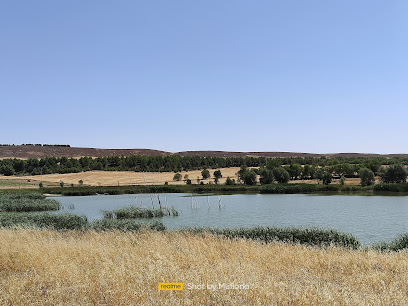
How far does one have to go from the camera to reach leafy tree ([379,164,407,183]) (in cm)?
6950

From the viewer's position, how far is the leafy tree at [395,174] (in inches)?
2736

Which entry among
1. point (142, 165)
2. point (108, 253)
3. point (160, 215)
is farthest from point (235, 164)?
point (108, 253)

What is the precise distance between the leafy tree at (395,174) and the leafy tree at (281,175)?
20.3 meters

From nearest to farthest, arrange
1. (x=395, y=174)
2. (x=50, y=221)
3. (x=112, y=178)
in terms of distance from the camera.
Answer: (x=50, y=221) < (x=395, y=174) < (x=112, y=178)

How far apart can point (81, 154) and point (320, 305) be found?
168638mm

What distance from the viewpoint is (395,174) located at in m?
69.8

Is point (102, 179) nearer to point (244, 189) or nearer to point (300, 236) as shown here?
point (244, 189)

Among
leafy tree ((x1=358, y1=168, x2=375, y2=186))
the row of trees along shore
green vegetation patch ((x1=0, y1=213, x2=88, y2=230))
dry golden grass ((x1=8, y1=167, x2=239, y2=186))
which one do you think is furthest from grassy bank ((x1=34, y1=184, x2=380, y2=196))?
green vegetation patch ((x1=0, y1=213, x2=88, y2=230))

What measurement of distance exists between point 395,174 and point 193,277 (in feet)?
236

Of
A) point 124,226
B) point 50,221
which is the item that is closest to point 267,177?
point 50,221

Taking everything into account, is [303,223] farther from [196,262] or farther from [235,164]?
[235,164]

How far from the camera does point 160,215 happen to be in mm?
34969

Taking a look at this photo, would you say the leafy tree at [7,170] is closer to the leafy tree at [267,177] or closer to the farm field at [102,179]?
the farm field at [102,179]

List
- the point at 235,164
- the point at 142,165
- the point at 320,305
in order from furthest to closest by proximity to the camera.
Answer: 1. the point at 235,164
2. the point at 142,165
3. the point at 320,305
